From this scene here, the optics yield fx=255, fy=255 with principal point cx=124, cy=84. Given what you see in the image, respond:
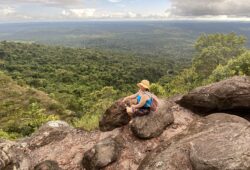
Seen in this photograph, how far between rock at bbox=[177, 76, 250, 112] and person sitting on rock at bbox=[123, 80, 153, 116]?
12.7ft

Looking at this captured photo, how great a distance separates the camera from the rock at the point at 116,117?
14664 mm

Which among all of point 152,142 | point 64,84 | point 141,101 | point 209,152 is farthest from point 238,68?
point 64,84

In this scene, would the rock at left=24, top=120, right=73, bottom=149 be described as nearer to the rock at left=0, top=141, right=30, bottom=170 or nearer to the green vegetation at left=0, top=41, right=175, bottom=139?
the rock at left=0, top=141, right=30, bottom=170

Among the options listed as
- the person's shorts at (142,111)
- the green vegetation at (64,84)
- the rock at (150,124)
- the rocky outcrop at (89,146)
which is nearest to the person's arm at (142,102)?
the person's shorts at (142,111)

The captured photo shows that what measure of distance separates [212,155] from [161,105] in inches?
198

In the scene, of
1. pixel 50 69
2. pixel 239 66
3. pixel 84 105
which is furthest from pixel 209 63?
pixel 50 69

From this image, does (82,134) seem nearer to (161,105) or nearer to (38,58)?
(161,105)

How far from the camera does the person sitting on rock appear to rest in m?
13.0

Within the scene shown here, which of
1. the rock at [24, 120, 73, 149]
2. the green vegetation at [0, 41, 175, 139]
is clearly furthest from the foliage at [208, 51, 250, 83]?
the rock at [24, 120, 73, 149]

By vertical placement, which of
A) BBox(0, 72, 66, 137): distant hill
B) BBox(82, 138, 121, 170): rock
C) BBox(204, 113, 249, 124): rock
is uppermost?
BBox(204, 113, 249, 124): rock

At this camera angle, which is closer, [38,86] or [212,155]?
[212,155]

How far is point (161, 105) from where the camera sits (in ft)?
46.8

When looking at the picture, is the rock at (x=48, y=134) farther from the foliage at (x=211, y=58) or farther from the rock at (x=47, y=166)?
the foliage at (x=211, y=58)

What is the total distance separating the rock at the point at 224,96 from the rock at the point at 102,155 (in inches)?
232
